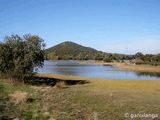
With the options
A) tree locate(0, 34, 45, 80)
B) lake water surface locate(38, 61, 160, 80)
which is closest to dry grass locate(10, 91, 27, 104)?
tree locate(0, 34, 45, 80)

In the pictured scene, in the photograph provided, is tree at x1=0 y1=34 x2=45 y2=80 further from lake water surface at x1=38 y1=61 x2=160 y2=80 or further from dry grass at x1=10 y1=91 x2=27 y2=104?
lake water surface at x1=38 y1=61 x2=160 y2=80

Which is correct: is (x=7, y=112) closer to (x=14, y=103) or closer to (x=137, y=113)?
(x=14, y=103)

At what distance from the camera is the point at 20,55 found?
23266 millimetres

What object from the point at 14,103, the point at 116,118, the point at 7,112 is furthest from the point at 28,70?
the point at 116,118

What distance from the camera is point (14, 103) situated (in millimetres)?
12016

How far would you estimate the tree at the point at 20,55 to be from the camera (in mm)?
22625

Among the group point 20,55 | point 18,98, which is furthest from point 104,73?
point 18,98

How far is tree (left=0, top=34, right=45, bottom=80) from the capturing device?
2262cm

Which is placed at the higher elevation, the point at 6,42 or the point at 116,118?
the point at 6,42

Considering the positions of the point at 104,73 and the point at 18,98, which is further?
the point at 104,73

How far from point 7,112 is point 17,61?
1360 centimetres

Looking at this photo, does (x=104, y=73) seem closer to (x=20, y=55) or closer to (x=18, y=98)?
(x=20, y=55)

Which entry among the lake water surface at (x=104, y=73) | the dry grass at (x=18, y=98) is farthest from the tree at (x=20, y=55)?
the lake water surface at (x=104, y=73)

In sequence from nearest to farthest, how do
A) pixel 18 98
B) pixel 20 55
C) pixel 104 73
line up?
pixel 18 98 < pixel 20 55 < pixel 104 73
